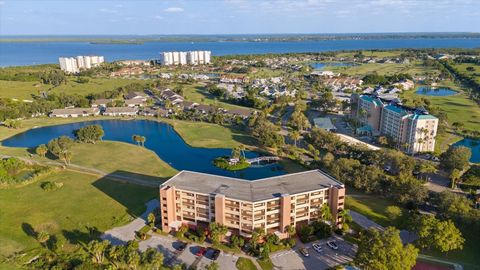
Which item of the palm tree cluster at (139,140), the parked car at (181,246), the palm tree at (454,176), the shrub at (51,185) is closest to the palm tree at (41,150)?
the shrub at (51,185)

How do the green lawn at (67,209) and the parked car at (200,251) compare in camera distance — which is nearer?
the parked car at (200,251)

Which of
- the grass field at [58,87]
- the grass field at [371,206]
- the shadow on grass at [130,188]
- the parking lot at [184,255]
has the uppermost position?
the grass field at [58,87]

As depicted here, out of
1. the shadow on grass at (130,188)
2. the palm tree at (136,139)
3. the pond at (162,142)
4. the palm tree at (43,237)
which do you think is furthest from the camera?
the palm tree at (136,139)

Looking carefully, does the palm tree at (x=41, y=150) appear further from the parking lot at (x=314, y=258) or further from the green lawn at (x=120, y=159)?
the parking lot at (x=314, y=258)

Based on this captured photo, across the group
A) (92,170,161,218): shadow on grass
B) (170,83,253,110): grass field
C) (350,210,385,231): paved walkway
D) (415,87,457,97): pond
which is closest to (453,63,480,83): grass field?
(415,87,457,97): pond

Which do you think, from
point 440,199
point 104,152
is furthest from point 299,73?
point 440,199
